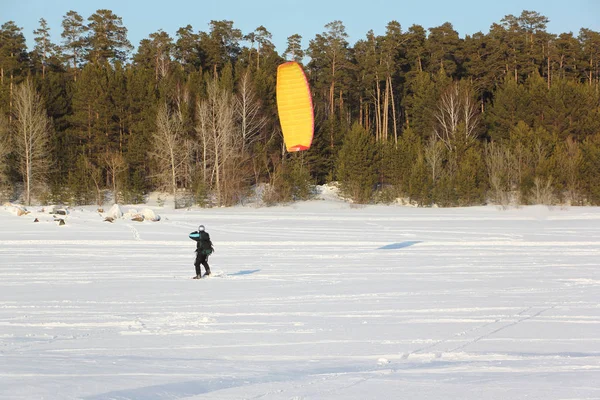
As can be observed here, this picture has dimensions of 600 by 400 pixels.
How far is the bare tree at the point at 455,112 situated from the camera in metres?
47.0

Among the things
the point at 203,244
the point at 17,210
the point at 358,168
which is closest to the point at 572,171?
the point at 358,168

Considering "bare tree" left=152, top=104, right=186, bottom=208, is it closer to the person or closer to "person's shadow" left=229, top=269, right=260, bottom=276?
"person's shadow" left=229, top=269, right=260, bottom=276

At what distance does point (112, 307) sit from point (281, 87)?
11314 millimetres

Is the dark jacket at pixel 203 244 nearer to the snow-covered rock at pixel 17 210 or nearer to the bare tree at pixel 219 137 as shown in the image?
the snow-covered rock at pixel 17 210

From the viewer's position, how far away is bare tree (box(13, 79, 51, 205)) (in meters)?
40.0

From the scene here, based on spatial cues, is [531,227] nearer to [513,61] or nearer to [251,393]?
[251,393]

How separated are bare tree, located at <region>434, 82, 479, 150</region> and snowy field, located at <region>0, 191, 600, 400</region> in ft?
87.8

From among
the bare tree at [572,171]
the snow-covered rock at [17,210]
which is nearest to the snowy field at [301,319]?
the snow-covered rock at [17,210]

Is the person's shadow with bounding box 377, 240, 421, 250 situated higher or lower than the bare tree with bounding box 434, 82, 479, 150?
lower

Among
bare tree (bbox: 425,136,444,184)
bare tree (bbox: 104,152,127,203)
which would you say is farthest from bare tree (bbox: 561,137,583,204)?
bare tree (bbox: 104,152,127,203)

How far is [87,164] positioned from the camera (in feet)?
137

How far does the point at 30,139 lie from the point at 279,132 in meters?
16.0

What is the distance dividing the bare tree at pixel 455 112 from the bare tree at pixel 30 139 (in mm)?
26469

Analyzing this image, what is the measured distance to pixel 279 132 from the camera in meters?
45.2
